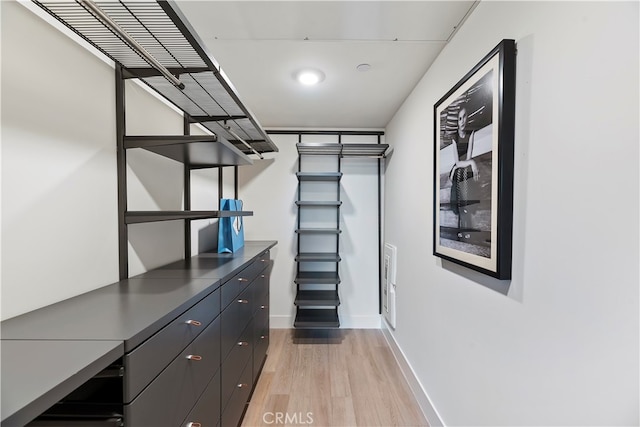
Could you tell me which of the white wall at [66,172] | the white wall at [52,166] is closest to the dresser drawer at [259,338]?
the white wall at [66,172]

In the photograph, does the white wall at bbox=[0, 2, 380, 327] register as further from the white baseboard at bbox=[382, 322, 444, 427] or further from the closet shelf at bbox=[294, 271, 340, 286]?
the white baseboard at bbox=[382, 322, 444, 427]

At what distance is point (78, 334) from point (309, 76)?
1879mm

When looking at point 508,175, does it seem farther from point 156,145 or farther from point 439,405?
point 156,145

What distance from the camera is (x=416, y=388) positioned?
1938 millimetres

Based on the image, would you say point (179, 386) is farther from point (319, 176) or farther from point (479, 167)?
A: point (319, 176)

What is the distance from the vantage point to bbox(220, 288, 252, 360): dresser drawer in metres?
1.39

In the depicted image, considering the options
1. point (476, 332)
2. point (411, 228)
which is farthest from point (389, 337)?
point (476, 332)

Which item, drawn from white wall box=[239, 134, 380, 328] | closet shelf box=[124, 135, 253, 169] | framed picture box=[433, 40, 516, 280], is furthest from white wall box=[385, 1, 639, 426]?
white wall box=[239, 134, 380, 328]

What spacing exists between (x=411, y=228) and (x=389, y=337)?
1.32 metres

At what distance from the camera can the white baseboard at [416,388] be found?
1.65 m

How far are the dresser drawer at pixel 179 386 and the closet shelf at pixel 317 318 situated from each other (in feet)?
4.99

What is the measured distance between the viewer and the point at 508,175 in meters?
0.99

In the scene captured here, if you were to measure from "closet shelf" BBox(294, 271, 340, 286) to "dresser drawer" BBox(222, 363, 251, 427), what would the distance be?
1.04 meters

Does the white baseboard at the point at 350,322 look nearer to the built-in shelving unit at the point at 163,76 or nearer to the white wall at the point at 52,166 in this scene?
the built-in shelving unit at the point at 163,76
